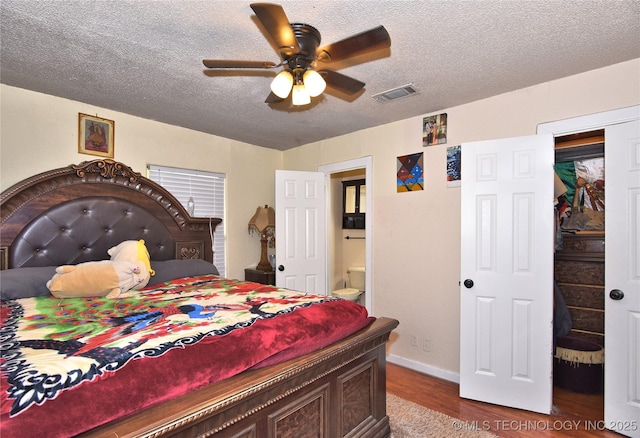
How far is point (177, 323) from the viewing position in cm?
151

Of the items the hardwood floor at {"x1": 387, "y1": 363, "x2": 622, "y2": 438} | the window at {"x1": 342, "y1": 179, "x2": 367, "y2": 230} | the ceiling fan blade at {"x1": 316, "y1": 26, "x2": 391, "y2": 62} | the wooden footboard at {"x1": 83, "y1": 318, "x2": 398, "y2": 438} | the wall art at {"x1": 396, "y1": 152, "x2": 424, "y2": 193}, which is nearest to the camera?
the wooden footboard at {"x1": 83, "y1": 318, "x2": 398, "y2": 438}

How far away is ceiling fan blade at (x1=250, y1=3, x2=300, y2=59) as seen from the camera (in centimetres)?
129

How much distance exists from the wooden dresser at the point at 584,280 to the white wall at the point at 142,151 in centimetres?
346

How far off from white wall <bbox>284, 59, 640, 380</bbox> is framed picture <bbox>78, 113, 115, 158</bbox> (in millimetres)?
2505

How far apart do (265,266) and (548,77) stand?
3390mm

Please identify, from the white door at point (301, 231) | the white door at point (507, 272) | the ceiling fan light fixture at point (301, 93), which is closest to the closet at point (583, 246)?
the white door at point (507, 272)

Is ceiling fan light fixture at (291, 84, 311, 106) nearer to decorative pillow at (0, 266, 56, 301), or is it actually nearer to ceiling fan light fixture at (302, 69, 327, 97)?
ceiling fan light fixture at (302, 69, 327, 97)

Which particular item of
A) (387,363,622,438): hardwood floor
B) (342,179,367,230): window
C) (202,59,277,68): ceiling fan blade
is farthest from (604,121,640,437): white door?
(342,179,367,230): window

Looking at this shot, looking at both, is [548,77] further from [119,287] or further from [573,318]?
[119,287]

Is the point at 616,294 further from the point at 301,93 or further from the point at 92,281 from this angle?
the point at 92,281

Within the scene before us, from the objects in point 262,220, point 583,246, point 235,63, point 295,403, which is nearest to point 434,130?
point 583,246

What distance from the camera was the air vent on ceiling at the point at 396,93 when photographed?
2.67 m

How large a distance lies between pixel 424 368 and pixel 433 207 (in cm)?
161

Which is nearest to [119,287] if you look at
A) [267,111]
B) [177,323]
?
[177,323]
